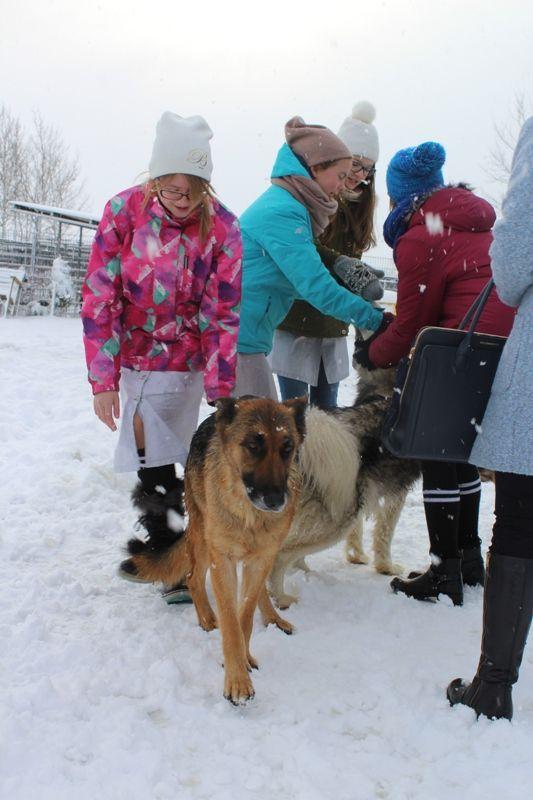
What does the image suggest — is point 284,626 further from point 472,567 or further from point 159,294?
point 159,294

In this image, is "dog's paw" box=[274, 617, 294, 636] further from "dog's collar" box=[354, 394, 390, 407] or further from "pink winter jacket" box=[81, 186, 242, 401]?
"dog's collar" box=[354, 394, 390, 407]

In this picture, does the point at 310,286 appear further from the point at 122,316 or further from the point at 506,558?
the point at 506,558

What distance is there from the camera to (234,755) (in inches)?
89.3

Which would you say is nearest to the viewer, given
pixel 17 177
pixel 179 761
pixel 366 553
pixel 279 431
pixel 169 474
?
pixel 179 761

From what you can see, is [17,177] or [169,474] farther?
[17,177]

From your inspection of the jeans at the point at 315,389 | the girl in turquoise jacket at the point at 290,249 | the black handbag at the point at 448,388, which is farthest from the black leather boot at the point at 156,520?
the black handbag at the point at 448,388

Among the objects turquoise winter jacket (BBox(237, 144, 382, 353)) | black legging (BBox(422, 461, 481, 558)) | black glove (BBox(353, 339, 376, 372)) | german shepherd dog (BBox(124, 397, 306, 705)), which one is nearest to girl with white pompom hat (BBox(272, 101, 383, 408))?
black glove (BBox(353, 339, 376, 372))

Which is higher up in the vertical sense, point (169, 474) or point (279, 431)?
point (279, 431)

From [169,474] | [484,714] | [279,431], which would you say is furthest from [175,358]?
[484,714]

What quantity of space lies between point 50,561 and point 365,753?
2198 millimetres

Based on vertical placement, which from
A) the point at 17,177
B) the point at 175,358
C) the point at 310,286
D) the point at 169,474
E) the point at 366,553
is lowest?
the point at 366,553

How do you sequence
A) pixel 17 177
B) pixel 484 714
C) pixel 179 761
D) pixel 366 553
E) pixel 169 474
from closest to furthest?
pixel 179 761 → pixel 484 714 → pixel 169 474 → pixel 366 553 → pixel 17 177

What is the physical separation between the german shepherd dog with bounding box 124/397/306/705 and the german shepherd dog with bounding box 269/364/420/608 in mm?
409

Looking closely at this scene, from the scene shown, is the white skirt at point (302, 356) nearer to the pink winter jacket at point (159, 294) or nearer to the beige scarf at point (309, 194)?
the beige scarf at point (309, 194)
